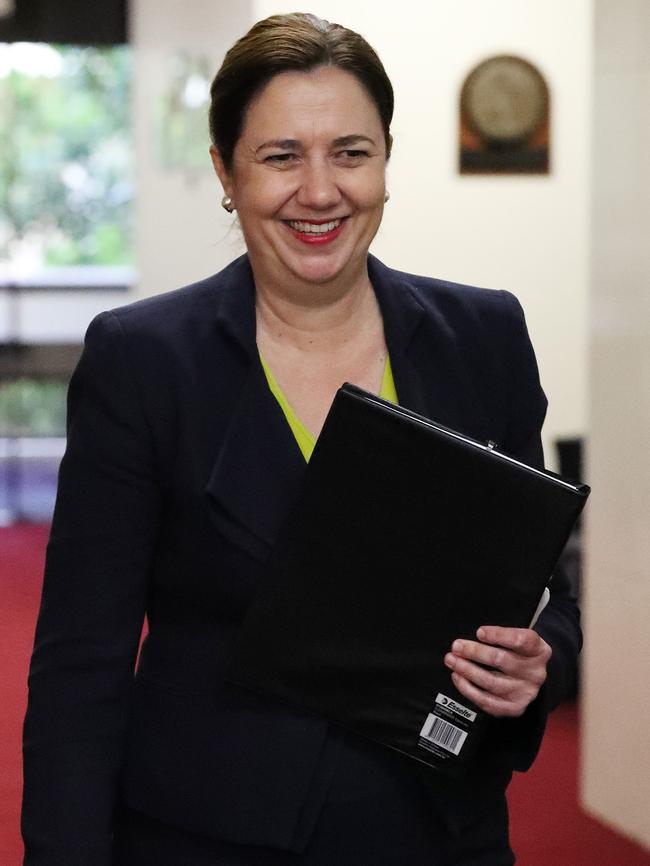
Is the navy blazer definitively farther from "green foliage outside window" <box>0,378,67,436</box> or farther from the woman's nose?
"green foliage outside window" <box>0,378,67,436</box>

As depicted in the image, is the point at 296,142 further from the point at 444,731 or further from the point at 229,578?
the point at 444,731

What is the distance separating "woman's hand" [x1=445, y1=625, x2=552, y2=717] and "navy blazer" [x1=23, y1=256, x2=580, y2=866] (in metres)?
0.07

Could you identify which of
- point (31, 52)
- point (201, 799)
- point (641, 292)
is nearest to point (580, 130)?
point (641, 292)

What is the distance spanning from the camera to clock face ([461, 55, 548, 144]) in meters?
5.71

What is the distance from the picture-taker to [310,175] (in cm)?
137

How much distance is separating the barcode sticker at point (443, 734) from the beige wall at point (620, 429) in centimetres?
230

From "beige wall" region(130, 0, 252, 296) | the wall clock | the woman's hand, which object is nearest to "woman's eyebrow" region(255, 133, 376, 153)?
the woman's hand

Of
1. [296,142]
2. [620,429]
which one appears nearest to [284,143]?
[296,142]

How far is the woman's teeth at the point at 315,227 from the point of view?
1395 millimetres

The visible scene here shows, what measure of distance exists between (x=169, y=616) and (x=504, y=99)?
15.5 ft

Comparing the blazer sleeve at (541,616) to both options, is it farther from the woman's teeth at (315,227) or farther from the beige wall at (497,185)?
the beige wall at (497,185)

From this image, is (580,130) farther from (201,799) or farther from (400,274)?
(201,799)

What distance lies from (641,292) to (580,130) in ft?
8.50

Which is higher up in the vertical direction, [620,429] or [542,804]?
[620,429]
